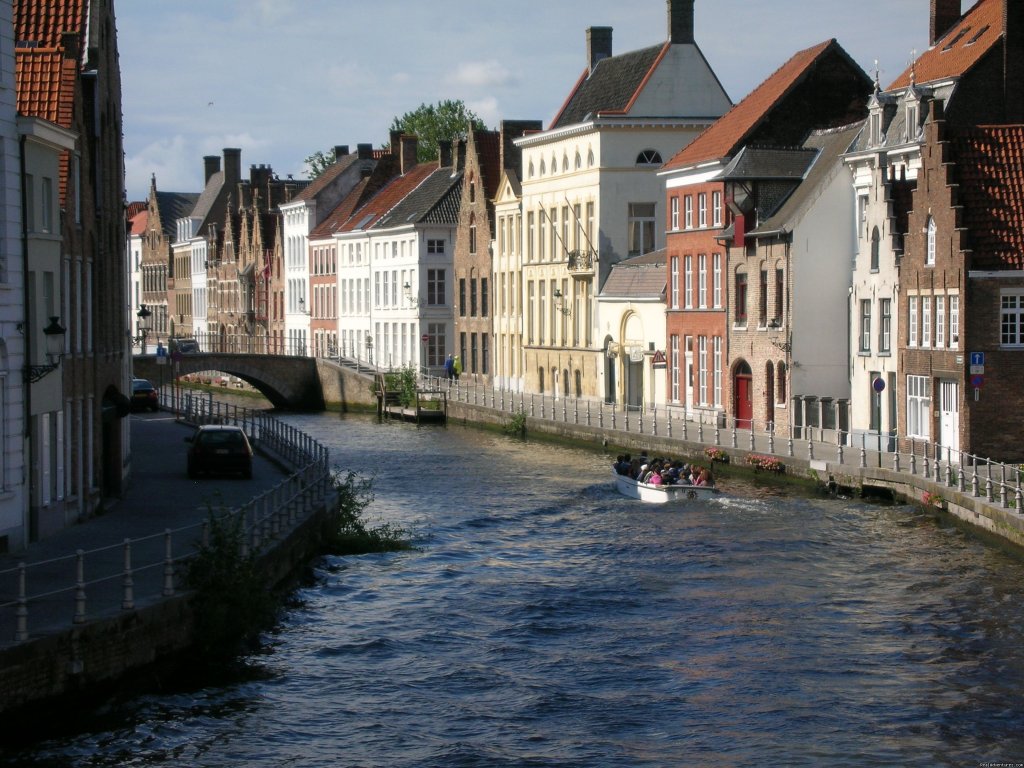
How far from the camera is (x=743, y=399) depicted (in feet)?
216

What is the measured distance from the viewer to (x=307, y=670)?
94.1 feet

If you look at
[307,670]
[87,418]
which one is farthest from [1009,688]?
[87,418]

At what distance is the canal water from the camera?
24.4m

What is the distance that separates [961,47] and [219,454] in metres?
29.7

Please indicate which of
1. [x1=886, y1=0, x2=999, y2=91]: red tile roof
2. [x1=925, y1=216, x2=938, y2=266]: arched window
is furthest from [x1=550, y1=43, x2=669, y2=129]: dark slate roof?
[x1=925, y1=216, x2=938, y2=266]: arched window

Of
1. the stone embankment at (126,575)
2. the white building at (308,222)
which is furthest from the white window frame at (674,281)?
the white building at (308,222)

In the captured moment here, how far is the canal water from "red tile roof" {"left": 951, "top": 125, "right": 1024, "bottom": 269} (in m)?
8.02

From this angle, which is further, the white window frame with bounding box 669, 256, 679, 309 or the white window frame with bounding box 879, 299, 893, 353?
the white window frame with bounding box 669, 256, 679, 309

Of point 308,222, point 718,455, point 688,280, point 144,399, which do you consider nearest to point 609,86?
point 688,280

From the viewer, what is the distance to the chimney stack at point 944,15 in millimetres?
66125

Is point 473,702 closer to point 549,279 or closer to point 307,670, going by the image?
point 307,670

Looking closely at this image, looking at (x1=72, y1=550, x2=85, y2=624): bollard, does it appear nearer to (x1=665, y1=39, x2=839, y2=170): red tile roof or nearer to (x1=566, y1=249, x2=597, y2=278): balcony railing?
(x1=665, y1=39, x2=839, y2=170): red tile roof

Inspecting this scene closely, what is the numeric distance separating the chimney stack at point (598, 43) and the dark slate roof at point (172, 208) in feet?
263

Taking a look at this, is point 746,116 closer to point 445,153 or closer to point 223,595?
point 445,153
